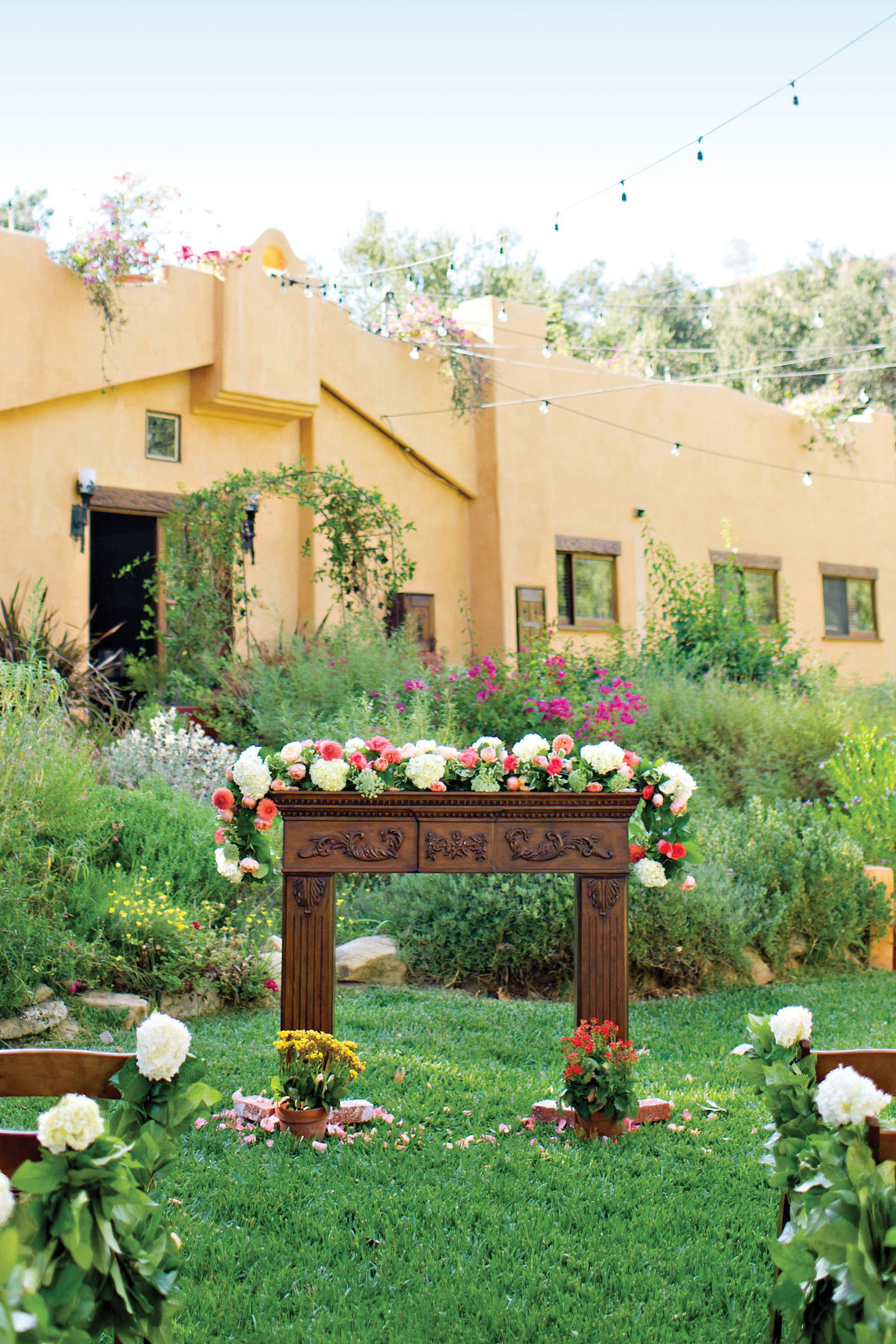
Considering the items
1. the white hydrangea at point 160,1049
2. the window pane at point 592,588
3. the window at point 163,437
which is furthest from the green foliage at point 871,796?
the window at point 163,437

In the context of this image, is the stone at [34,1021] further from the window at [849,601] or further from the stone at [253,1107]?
Result: the window at [849,601]

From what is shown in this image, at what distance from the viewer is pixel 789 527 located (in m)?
17.1

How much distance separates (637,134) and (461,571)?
585 centimetres

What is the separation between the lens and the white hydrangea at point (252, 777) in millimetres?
4363

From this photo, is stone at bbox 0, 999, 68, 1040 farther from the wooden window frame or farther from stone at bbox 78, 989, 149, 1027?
the wooden window frame

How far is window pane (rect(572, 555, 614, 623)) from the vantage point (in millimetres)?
14977

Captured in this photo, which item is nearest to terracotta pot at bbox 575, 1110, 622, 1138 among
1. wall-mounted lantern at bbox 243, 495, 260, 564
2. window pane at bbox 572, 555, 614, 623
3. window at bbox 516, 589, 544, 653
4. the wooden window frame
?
wall-mounted lantern at bbox 243, 495, 260, 564

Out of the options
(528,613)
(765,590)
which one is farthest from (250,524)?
(765,590)

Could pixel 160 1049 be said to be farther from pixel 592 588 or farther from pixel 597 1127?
pixel 592 588

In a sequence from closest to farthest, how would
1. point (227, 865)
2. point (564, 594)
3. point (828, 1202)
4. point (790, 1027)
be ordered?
point (828, 1202), point (790, 1027), point (227, 865), point (564, 594)

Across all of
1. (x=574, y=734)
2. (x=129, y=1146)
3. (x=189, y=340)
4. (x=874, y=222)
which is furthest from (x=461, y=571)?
(x=129, y=1146)

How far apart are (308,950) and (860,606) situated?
50.8ft

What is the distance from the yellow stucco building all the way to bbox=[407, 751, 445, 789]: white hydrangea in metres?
7.68

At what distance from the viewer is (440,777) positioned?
4.33 meters
